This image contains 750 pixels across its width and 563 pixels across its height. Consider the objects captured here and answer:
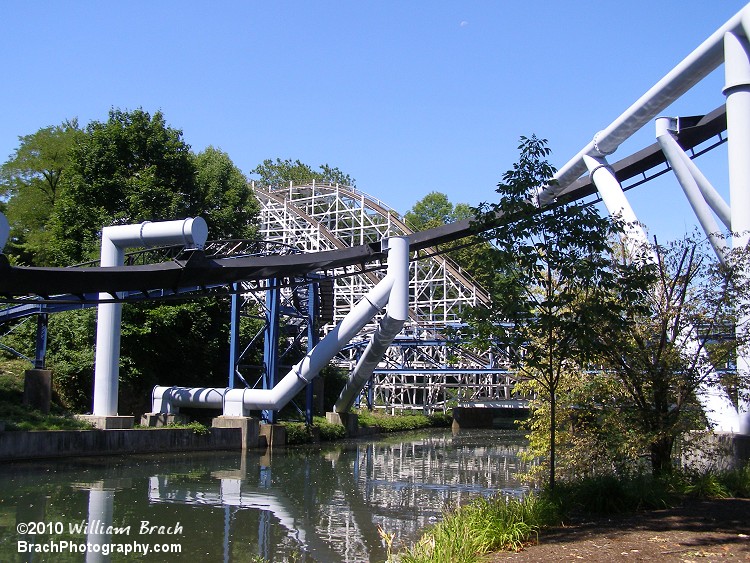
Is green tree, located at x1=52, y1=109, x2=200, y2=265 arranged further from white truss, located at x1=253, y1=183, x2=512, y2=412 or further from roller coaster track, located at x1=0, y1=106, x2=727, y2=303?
white truss, located at x1=253, y1=183, x2=512, y2=412

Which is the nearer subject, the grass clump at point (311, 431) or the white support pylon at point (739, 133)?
the white support pylon at point (739, 133)

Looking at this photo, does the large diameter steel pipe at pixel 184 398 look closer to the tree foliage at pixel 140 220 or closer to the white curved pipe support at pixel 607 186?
the tree foliage at pixel 140 220

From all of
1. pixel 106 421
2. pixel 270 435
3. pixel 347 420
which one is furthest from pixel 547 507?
pixel 347 420

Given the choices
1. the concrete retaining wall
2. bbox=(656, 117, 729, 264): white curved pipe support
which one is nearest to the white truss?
the concrete retaining wall

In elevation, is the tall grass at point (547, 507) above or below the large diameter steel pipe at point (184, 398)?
below

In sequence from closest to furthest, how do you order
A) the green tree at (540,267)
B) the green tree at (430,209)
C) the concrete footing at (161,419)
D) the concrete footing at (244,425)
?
the green tree at (540,267)
the concrete footing at (161,419)
the concrete footing at (244,425)
the green tree at (430,209)

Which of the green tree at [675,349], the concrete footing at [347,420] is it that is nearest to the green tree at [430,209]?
the concrete footing at [347,420]

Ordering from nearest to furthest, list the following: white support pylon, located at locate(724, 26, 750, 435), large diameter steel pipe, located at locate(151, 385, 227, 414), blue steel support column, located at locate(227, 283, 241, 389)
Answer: white support pylon, located at locate(724, 26, 750, 435)
large diameter steel pipe, located at locate(151, 385, 227, 414)
blue steel support column, located at locate(227, 283, 241, 389)

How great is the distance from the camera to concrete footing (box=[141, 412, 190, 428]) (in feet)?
82.2

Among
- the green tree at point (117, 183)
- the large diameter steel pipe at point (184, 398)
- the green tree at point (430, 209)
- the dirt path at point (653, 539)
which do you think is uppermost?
the green tree at point (430, 209)

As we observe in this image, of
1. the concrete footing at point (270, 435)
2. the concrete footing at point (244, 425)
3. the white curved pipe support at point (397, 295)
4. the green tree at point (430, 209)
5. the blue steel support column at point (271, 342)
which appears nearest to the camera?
the white curved pipe support at point (397, 295)

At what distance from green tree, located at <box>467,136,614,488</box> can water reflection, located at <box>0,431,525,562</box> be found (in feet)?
10.5

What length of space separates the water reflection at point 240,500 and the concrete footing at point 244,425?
1624 mm

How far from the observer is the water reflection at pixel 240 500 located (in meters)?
10.2
